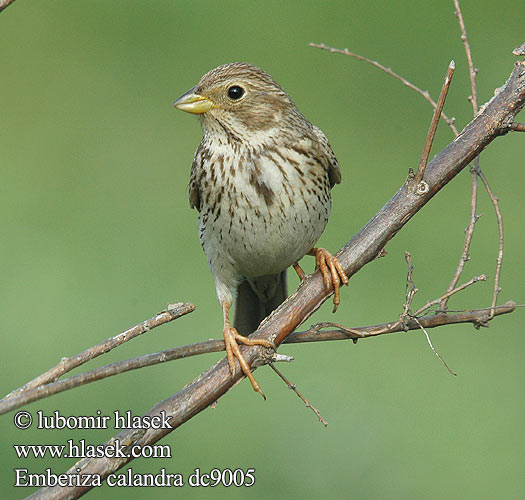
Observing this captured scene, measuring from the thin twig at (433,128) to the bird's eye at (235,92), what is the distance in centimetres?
110

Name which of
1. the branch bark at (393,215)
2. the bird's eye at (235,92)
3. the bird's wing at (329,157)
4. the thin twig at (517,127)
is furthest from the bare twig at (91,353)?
the bird's wing at (329,157)

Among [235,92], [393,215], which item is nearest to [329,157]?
[235,92]

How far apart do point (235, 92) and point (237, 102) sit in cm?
4

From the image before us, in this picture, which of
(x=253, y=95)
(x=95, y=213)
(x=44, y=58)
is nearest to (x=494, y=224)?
(x=95, y=213)

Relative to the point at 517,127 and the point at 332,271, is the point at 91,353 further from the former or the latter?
the point at 517,127

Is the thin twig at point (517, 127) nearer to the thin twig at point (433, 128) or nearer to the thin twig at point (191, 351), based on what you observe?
the thin twig at point (433, 128)

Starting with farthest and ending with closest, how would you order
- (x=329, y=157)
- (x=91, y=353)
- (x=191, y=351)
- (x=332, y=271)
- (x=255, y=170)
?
(x=329, y=157) → (x=255, y=170) → (x=332, y=271) → (x=191, y=351) → (x=91, y=353)

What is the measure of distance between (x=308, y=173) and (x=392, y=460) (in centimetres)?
182

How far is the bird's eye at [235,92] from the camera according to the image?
4.07 metres

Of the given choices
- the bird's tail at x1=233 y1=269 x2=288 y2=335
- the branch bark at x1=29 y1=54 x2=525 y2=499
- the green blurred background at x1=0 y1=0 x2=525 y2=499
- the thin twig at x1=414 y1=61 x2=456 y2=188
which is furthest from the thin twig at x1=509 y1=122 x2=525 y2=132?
the green blurred background at x1=0 y1=0 x2=525 y2=499

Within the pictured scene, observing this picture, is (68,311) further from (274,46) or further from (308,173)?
(274,46)

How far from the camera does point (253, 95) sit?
414 cm

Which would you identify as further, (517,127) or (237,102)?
(237,102)

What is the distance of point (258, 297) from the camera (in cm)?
474
